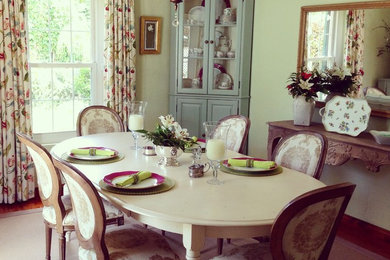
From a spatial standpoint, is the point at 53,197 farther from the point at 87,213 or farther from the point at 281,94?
the point at 281,94

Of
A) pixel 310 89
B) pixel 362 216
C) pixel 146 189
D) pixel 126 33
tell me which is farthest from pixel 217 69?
pixel 146 189

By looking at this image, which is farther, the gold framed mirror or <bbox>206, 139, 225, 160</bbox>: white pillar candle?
the gold framed mirror

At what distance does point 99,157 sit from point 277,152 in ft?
3.54

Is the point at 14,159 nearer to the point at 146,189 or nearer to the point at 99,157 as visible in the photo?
the point at 99,157

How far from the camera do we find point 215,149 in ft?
6.98

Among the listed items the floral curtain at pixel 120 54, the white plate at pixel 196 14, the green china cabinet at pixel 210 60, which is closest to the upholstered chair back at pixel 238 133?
the green china cabinet at pixel 210 60

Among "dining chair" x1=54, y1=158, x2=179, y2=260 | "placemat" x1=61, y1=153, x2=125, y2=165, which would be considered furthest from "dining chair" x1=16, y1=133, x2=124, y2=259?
"dining chair" x1=54, y1=158, x2=179, y2=260

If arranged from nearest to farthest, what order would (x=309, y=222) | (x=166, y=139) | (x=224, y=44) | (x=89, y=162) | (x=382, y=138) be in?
(x=309, y=222)
(x=166, y=139)
(x=89, y=162)
(x=382, y=138)
(x=224, y=44)

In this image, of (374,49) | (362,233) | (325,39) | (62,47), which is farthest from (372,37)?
(62,47)

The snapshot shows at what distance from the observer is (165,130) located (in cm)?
244

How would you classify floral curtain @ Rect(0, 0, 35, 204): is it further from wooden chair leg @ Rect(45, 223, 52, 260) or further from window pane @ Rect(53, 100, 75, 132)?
wooden chair leg @ Rect(45, 223, 52, 260)

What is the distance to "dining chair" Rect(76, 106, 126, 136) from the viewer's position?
11.7ft

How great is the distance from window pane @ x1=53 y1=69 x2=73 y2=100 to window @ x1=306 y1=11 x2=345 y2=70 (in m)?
2.27

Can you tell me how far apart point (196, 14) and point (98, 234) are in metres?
3.22
